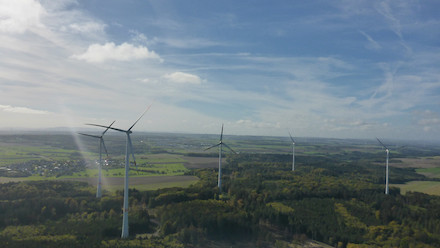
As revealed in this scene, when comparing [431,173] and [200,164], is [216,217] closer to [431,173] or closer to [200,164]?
[200,164]

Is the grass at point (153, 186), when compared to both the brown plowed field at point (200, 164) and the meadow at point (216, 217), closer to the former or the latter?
the meadow at point (216, 217)

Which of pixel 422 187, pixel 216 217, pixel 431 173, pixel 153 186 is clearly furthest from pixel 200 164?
pixel 431 173

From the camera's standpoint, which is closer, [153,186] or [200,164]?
[153,186]

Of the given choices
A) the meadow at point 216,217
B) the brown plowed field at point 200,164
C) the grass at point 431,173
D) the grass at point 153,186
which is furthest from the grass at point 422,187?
the brown plowed field at point 200,164

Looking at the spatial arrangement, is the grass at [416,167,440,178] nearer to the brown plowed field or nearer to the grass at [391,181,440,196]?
the grass at [391,181,440,196]

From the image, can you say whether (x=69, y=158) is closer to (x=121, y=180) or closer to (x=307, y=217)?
(x=121, y=180)

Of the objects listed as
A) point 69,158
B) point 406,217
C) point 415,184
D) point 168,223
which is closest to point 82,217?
point 168,223

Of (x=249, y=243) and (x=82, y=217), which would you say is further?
(x=82, y=217)

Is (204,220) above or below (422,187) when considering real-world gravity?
above
